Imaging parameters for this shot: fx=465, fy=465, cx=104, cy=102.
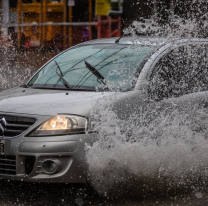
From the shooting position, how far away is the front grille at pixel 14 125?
4.10 m

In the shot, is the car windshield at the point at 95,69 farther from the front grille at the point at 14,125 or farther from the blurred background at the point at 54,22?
the blurred background at the point at 54,22

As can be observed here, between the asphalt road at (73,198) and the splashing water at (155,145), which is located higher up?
the splashing water at (155,145)

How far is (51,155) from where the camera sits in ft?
13.0

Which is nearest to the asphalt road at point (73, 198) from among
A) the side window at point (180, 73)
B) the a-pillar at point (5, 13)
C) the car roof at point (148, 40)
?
the side window at point (180, 73)

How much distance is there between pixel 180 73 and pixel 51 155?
1927mm

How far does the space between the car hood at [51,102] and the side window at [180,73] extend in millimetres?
598

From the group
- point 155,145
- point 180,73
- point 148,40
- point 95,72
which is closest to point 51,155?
point 155,145

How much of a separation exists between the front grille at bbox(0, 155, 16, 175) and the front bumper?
14 millimetres

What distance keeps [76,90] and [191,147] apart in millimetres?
1322

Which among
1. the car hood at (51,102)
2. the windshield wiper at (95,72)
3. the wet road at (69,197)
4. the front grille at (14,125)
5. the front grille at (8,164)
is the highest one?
the windshield wiper at (95,72)

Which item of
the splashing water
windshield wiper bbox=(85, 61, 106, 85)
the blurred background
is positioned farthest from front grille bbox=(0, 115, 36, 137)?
the blurred background

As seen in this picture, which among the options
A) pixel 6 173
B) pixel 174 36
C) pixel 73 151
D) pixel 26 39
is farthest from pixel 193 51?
pixel 26 39

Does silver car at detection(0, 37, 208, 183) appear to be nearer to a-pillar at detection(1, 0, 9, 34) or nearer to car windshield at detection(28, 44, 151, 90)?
car windshield at detection(28, 44, 151, 90)

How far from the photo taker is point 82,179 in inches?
158
